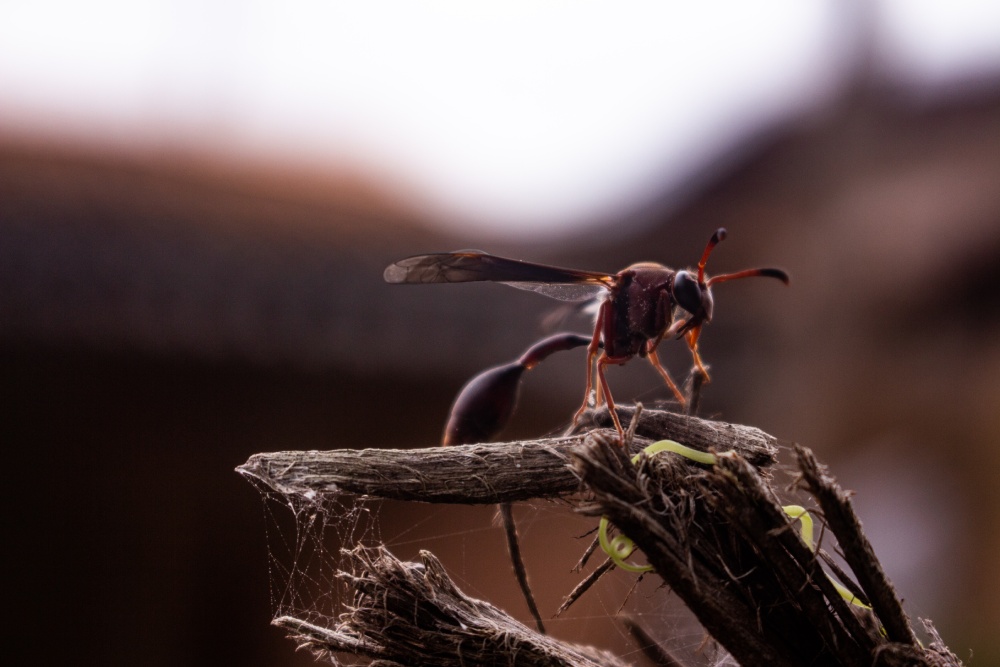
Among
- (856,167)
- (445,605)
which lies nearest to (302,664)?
(445,605)

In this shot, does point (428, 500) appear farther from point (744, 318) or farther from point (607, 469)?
point (744, 318)

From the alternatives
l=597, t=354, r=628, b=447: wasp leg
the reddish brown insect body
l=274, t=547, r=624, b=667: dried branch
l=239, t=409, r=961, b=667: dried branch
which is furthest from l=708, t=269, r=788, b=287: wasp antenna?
l=274, t=547, r=624, b=667: dried branch


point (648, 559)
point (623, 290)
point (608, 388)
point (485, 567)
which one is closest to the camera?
point (648, 559)

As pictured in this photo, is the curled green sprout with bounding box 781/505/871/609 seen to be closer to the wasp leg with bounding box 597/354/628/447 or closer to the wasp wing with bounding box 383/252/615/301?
the wasp leg with bounding box 597/354/628/447

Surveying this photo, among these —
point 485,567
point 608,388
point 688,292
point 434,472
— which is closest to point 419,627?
point 434,472

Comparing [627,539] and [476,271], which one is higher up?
[476,271]

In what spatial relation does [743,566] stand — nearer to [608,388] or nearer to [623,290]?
[608,388]
